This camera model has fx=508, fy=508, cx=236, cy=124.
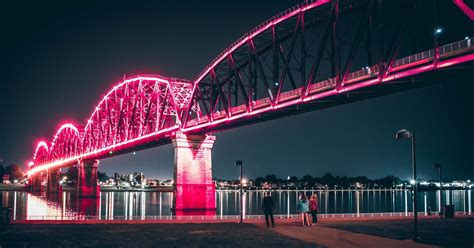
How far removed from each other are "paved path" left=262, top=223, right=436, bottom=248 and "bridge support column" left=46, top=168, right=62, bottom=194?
156 meters

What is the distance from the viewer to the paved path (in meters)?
19.1

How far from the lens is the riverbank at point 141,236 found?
19.6m

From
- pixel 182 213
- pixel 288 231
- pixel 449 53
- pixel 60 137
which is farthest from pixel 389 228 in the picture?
pixel 60 137

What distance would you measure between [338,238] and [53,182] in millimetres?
166288

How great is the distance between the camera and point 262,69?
5453 centimetres

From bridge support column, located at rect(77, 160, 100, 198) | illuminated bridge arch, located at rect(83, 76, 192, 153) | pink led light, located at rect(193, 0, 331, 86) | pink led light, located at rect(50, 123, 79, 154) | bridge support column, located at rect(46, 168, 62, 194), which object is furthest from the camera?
bridge support column, located at rect(46, 168, 62, 194)

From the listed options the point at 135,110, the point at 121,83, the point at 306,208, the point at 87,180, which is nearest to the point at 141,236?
the point at 306,208

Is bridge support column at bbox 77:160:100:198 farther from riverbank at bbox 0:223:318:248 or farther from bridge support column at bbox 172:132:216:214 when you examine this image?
riverbank at bbox 0:223:318:248

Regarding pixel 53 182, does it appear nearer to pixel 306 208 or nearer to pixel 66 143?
pixel 66 143

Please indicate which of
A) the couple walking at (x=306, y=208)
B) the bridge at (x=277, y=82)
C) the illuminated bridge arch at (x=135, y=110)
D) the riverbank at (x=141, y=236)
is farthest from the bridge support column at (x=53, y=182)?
the couple walking at (x=306, y=208)

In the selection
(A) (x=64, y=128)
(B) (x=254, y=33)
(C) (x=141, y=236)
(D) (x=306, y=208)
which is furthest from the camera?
(A) (x=64, y=128)

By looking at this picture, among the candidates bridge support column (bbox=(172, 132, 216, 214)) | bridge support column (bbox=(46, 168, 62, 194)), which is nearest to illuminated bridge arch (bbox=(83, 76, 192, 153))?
bridge support column (bbox=(172, 132, 216, 214))

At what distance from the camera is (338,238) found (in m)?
21.0

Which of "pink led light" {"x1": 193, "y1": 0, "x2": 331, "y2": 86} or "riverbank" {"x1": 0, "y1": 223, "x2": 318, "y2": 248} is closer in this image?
"riverbank" {"x1": 0, "y1": 223, "x2": 318, "y2": 248}
